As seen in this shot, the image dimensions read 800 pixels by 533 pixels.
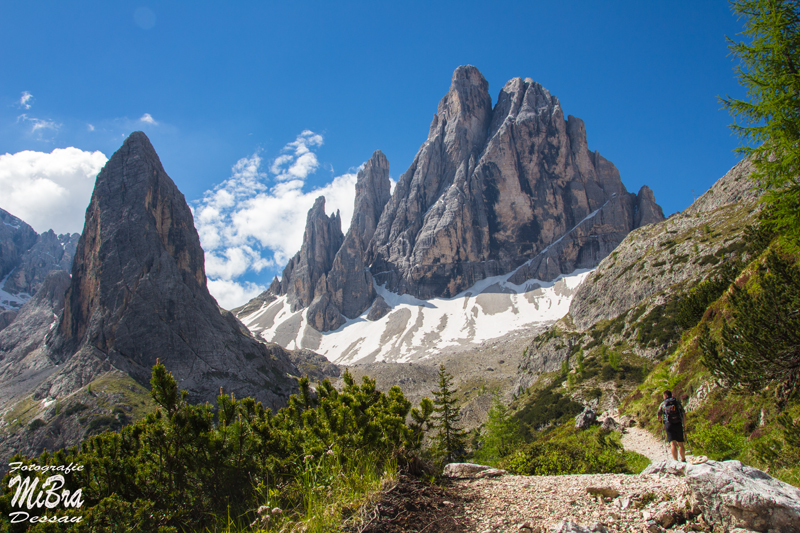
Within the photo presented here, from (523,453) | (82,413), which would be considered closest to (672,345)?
(523,453)

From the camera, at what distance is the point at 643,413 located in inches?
939

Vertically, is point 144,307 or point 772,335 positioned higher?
point 144,307

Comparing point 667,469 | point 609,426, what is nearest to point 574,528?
point 667,469

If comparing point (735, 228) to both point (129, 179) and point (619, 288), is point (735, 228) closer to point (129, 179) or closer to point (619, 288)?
point (619, 288)

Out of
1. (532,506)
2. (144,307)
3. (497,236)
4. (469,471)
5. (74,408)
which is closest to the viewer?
(532,506)

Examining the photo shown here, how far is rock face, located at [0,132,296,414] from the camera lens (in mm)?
86625

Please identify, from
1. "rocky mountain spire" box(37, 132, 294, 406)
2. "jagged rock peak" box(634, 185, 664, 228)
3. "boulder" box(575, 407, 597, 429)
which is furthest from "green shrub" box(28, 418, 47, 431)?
"jagged rock peak" box(634, 185, 664, 228)

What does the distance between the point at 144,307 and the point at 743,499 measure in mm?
110112

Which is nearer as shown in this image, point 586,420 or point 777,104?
point 777,104

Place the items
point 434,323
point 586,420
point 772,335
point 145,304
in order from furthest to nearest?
point 434,323
point 145,304
point 586,420
point 772,335

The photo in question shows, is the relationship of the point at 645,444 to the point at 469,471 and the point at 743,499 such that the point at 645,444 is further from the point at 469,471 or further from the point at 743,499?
the point at 743,499

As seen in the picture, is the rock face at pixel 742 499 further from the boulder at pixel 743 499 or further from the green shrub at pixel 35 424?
the green shrub at pixel 35 424

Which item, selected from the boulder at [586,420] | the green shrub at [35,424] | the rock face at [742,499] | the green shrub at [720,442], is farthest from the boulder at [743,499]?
the green shrub at [35,424]

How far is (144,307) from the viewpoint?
303 feet
